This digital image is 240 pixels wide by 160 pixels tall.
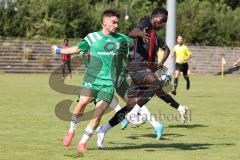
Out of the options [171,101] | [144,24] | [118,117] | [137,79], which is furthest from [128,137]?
[144,24]

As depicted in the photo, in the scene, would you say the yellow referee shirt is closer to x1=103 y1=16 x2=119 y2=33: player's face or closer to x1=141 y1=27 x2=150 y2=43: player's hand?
x1=141 y1=27 x2=150 y2=43: player's hand

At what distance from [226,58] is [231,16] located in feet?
20.1

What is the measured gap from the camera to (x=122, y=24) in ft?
160

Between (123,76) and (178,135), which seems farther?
(178,135)

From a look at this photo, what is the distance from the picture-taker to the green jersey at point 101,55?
9.62 m

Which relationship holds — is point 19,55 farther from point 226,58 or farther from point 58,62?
point 226,58

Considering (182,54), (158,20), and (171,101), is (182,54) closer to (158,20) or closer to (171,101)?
(171,101)

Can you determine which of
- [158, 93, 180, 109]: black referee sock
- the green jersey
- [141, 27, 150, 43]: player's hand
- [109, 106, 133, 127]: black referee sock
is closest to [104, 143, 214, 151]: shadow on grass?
[109, 106, 133, 127]: black referee sock

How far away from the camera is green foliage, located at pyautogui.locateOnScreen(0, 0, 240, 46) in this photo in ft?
153

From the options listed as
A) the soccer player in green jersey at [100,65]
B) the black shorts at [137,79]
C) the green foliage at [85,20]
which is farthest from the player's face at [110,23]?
the green foliage at [85,20]

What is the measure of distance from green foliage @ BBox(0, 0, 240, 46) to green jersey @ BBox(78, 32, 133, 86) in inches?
1446

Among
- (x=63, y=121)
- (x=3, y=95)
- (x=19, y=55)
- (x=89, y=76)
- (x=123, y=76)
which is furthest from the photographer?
(x=19, y=55)

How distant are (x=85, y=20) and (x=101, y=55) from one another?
3957 cm

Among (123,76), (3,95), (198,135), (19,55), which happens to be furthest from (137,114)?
(19,55)
